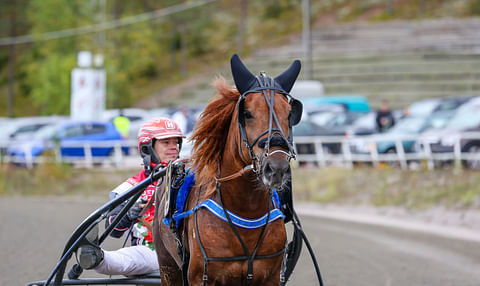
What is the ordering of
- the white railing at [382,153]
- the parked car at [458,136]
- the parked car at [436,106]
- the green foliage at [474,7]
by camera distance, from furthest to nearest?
1. the green foliage at [474,7]
2. the parked car at [436,106]
3. the parked car at [458,136]
4. the white railing at [382,153]

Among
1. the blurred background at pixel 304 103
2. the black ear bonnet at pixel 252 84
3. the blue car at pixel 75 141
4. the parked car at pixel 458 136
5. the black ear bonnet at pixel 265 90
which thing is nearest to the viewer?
the black ear bonnet at pixel 265 90

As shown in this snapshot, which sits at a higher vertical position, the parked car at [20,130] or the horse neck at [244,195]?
Answer: the horse neck at [244,195]

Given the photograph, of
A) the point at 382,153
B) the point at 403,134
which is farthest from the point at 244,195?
the point at 403,134

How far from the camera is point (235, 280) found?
4691 mm

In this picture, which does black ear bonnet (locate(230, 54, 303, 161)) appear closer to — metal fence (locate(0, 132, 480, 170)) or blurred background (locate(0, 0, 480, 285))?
blurred background (locate(0, 0, 480, 285))

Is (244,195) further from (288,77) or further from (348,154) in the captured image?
(348,154)

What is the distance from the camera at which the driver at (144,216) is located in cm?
584

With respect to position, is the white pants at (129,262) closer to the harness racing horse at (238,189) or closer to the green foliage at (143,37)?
the harness racing horse at (238,189)

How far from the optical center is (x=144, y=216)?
6.28 metres

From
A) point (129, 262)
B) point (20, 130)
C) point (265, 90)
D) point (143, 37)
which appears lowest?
point (20, 130)

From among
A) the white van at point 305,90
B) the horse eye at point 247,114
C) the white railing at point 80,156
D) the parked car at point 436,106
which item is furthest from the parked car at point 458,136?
the white van at point 305,90

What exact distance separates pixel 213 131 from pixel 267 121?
57cm

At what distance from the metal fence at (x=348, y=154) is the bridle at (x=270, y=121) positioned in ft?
38.6

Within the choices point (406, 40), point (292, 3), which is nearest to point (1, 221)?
point (406, 40)
